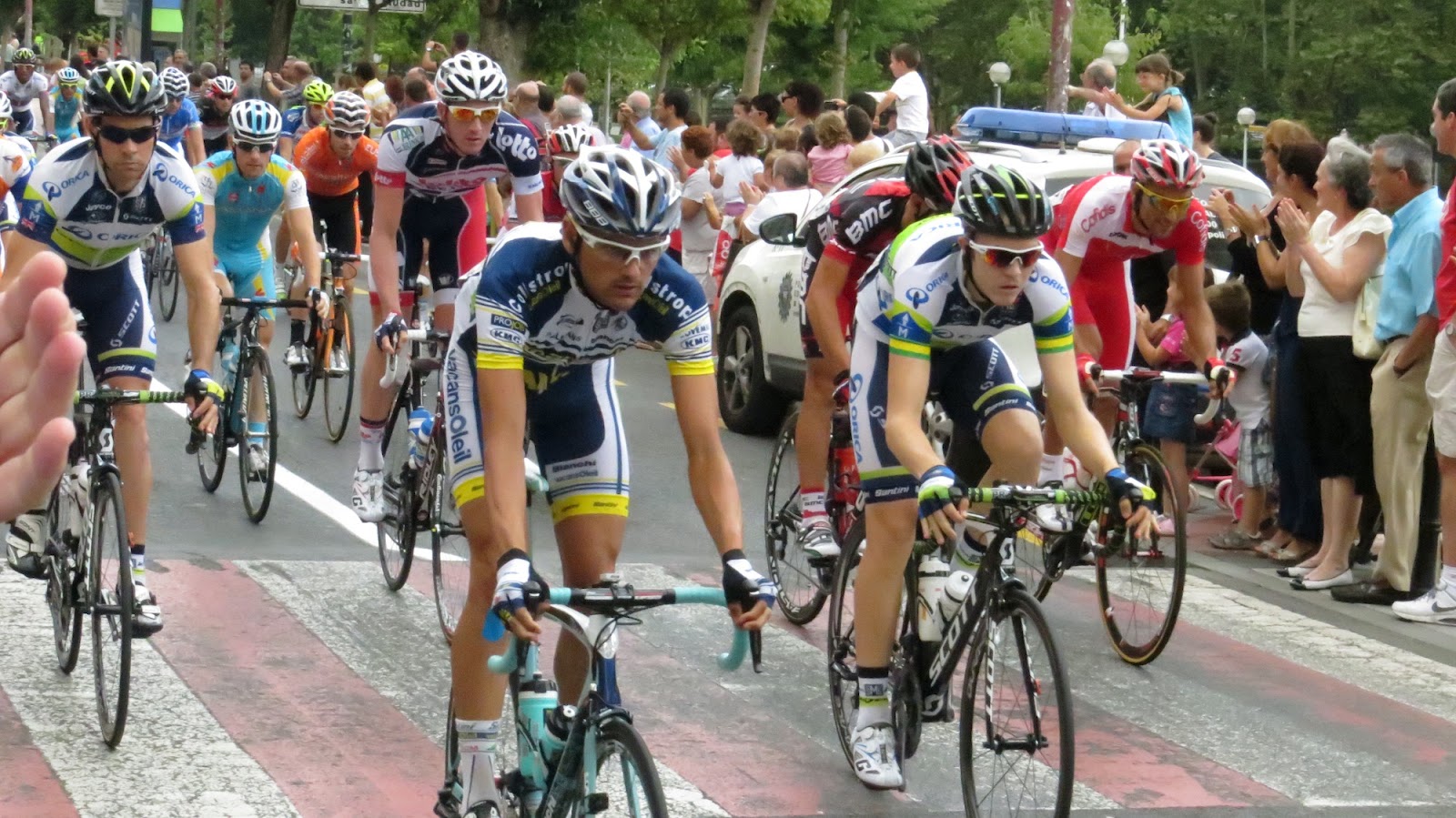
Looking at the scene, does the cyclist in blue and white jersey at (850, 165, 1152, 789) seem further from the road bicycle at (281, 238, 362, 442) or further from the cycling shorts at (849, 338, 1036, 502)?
the road bicycle at (281, 238, 362, 442)

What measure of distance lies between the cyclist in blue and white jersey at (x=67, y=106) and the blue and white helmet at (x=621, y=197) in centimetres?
2795

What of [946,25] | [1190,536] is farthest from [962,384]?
[946,25]

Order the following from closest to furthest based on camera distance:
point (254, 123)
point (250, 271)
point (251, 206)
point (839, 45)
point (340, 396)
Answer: point (254, 123) < point (251, 206) < point (250, 271) < point (340, 396) < point (839, 45)

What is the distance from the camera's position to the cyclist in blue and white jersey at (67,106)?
31.0m

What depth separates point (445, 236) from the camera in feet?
33.0

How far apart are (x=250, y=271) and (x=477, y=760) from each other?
7315 mm

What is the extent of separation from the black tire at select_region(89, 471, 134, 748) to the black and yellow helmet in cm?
143

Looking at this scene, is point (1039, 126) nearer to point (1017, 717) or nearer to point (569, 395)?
point (1017, 717)

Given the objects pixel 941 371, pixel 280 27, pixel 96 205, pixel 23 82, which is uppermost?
pixel 280 27

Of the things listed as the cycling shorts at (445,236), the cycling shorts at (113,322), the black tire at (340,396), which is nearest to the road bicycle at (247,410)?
the cycling shorts at (445,236)

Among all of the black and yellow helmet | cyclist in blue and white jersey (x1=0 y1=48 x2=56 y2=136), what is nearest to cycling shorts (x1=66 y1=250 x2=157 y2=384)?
the black and yellow helmet

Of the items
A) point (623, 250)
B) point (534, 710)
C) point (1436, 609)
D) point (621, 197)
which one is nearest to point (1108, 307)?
point (1436, 609)

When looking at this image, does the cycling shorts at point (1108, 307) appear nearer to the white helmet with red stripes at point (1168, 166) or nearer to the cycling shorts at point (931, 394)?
the white helmet with red stripes at point (1168, 166)

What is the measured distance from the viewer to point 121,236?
7750 mm
